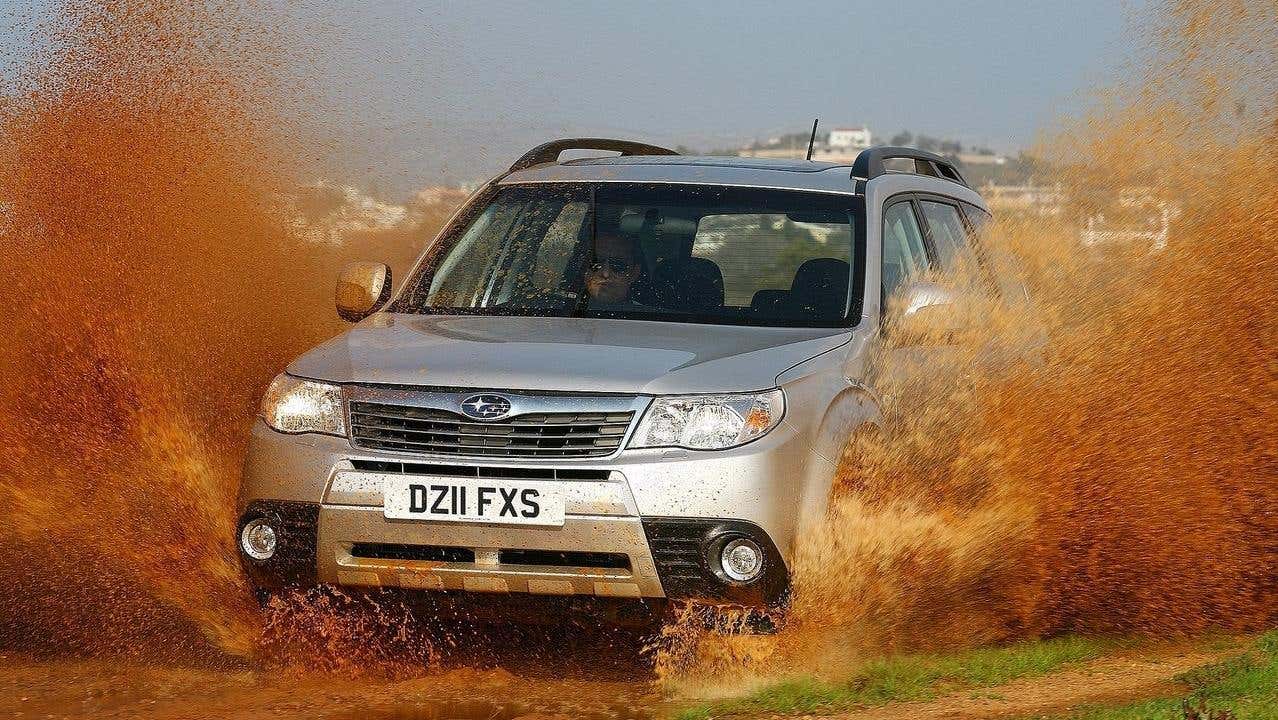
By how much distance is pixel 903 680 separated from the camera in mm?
5559

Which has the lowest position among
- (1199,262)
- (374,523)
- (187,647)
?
(187,647)

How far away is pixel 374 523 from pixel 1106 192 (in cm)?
615

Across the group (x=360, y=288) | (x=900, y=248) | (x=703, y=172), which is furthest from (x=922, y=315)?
(x=360, y=288)

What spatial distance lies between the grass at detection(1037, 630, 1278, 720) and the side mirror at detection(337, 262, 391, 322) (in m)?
3.03

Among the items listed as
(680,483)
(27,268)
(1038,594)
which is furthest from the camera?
(27,268)

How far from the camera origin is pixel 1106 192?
399 inches

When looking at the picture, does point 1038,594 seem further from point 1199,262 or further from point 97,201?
point 97,201

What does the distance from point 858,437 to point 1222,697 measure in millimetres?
1359

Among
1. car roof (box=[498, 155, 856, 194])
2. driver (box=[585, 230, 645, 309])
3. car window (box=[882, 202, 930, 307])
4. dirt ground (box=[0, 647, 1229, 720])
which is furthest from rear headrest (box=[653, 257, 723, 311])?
dirt ground (box=[0, 647, 1229, 720])

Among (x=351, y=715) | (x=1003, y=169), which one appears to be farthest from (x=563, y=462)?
(x=1003, y=169)

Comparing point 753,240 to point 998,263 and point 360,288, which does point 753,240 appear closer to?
point 998,263

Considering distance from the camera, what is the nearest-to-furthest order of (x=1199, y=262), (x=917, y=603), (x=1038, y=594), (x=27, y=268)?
(x=917, y=603), (x=1038, y=594), (x=1199, y=262), (x=27, y=268)

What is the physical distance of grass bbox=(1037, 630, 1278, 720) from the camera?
5.06 meters

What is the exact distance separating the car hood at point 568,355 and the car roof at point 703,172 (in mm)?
968
